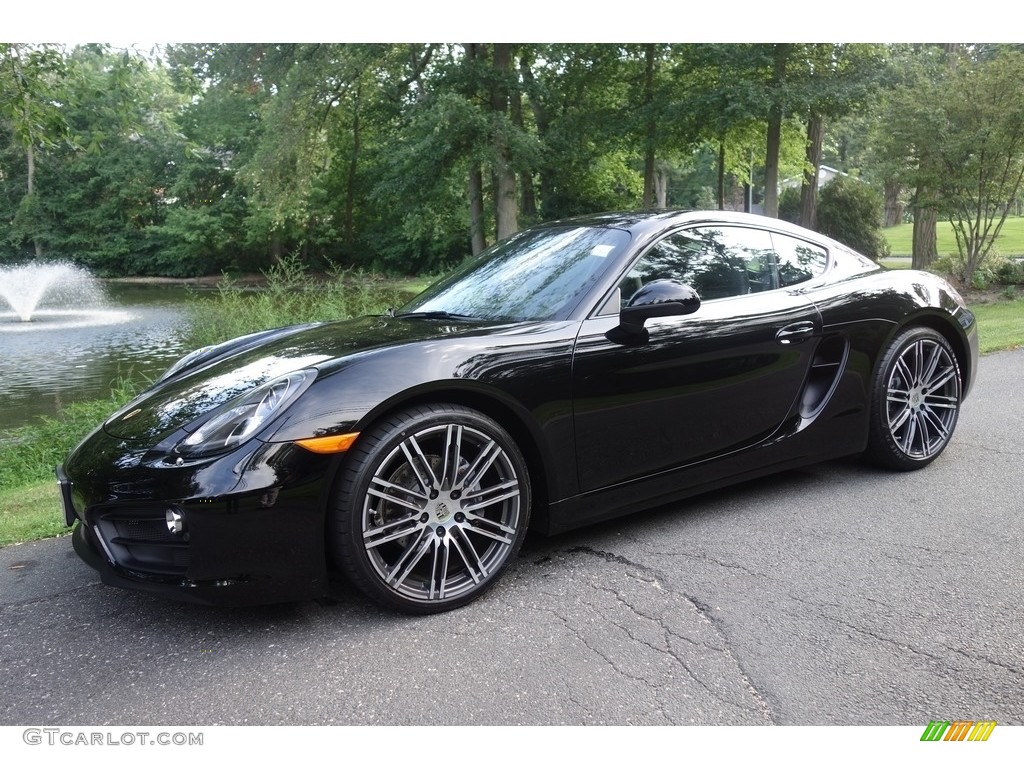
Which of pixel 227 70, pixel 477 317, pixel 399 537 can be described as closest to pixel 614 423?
pixel 477 317

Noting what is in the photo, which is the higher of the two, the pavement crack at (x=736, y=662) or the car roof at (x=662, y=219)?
the car roof at (x=662, y=219)

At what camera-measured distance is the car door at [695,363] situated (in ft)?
11.0

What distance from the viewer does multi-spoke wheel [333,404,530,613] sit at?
2.80 meters

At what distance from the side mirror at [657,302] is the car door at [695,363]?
8 cm

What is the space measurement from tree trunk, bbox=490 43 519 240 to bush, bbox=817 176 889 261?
42.3 feet

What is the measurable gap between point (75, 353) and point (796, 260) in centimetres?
1294

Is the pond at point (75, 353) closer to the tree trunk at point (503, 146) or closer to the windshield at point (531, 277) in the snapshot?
the windshield at point (531, 277)

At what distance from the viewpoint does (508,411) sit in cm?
316

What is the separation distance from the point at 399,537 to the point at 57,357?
1269 cm

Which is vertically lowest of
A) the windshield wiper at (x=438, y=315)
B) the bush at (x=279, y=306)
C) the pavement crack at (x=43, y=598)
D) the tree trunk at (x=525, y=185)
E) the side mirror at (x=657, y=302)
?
the pavement crack at (x=43, y=598)

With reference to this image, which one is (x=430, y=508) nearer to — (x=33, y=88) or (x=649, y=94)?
(x=33, y=88)

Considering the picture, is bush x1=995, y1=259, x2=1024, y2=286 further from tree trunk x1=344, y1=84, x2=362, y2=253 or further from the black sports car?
tree trunk x1=344, y1=84, x2=362, y2=253

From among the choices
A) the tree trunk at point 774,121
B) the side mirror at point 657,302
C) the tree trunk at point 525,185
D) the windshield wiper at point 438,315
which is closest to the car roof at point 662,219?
the side mirror at point 657,302
